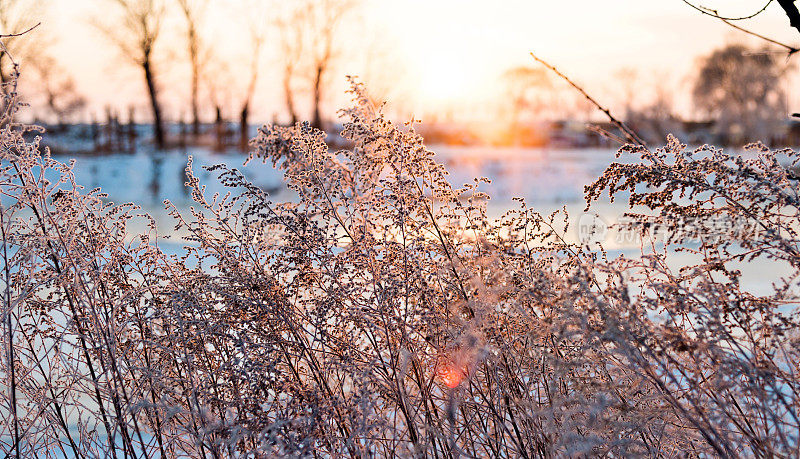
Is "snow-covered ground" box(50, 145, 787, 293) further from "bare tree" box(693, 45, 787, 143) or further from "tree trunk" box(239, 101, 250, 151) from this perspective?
"bare tree" box(693, 45, 787, 143)

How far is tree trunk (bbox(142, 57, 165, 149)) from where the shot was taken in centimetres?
2869

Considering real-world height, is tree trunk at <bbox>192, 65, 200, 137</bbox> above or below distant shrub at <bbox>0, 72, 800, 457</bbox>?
above

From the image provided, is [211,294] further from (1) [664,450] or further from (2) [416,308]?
(1) [664,450]

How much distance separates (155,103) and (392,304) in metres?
29.7

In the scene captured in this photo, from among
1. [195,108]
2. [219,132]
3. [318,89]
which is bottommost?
[219,132]

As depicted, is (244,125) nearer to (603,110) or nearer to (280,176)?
(280,176)

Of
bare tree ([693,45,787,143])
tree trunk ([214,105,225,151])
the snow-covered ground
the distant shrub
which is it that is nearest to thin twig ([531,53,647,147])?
the distant shrub

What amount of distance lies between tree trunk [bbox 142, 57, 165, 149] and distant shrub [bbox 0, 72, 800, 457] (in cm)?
2784

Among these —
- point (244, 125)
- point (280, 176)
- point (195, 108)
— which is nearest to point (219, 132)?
point (244, 125)

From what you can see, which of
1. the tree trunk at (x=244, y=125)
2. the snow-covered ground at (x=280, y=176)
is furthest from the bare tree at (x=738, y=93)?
the tree trunk at (x=244, y=125)

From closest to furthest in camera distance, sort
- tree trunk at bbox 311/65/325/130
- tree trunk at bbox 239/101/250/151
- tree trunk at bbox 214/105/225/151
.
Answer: tree trunk at bbox 214/105/225/151 < tree trunk at bbox 239/101/250/151 < tree trunk at bbox 311/65/325/130

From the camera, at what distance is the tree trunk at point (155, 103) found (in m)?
28.7

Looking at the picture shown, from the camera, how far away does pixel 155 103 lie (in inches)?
1158

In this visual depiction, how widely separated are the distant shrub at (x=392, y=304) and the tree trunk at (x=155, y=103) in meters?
27.8
